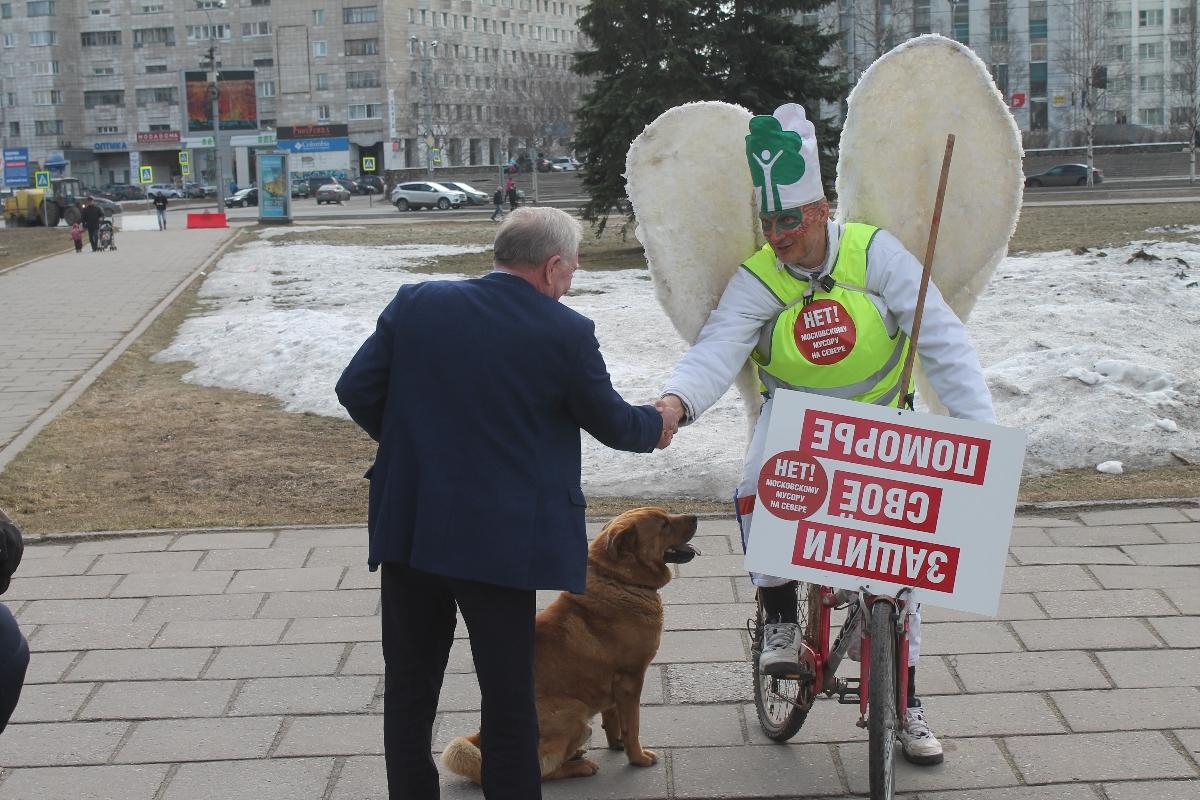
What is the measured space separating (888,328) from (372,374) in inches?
57.9

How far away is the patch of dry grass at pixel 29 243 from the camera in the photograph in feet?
111

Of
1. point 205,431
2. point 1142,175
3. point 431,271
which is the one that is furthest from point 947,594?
point 1142,175

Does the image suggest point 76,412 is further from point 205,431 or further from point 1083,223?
point 1083,223

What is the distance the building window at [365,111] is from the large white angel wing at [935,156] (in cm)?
10227

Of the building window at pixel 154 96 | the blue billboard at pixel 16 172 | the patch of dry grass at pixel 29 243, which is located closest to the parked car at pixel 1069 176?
the patch of dry grass at pixel 29 243

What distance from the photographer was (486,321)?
3.29m

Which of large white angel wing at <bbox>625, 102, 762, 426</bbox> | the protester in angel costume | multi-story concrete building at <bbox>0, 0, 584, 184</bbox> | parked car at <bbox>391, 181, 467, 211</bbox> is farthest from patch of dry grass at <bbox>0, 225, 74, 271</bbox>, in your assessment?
multi-story concrete building at <bbox>0, 0, 584, 184</bbox>

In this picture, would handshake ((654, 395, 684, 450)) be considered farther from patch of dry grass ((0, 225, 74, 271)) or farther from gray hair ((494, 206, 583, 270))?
patch of dry grass ((0, 225, 74, 271))

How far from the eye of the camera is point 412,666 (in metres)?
3.54

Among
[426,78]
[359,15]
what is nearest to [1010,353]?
[426,78]

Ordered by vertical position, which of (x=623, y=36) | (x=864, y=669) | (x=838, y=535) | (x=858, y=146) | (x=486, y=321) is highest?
(x=623, y=36)

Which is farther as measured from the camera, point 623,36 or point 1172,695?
point 623,36

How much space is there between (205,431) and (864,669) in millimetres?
7579

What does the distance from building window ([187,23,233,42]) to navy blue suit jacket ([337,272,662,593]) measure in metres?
112
